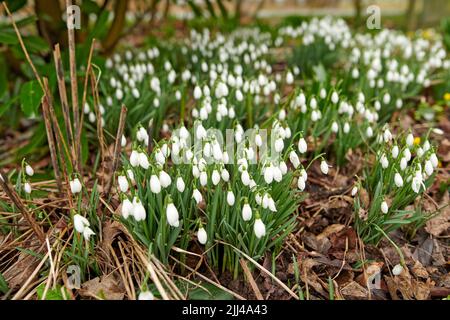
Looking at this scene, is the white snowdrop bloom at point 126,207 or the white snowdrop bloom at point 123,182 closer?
the white snowdrop bloom at point 126,207

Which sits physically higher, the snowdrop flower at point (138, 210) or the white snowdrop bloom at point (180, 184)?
the white snowdrop bloom at point (180, 184)

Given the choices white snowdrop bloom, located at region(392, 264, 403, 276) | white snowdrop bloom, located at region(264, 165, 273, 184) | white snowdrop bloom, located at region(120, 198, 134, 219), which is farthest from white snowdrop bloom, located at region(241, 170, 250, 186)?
white snowdrop bloom, located at region(392, 264, 403, 276)

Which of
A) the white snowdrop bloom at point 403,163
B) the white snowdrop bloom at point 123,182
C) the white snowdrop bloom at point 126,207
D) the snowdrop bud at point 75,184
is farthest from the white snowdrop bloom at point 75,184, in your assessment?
the white snowdrop bloom at point 403,163

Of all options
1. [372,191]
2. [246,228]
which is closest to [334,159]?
[372,191]

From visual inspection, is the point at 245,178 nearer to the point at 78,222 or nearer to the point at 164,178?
the point at 164,178

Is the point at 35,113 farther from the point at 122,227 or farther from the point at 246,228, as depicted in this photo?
the point at 246,228

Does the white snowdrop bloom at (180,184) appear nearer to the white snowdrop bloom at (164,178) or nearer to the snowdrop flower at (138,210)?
the white snowdrop bloom at (164,178)

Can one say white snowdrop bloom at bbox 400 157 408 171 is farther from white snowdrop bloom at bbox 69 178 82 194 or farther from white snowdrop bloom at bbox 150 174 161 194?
white snowdrop bloom at bbox 69 178 82 194
